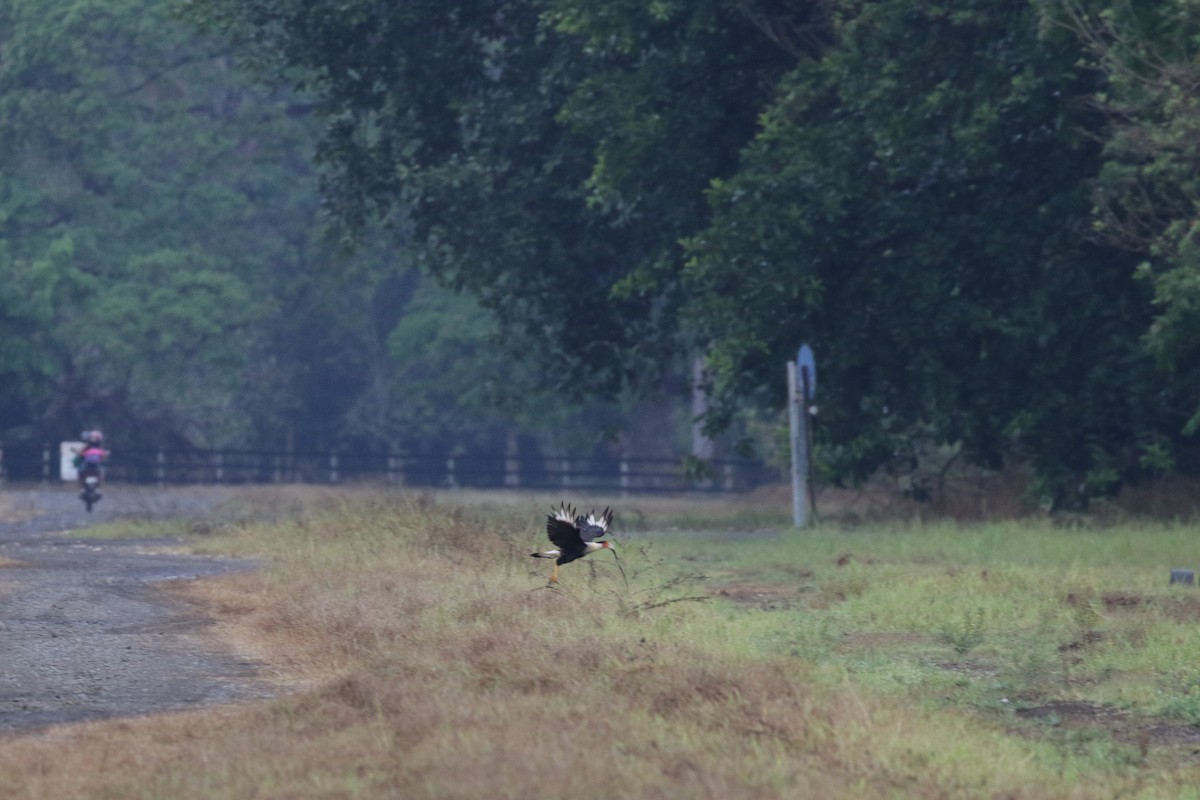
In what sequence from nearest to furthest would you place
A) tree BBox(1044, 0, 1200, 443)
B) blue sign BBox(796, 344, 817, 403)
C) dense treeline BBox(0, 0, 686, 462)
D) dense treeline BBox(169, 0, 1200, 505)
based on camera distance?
tree BBox(1044, 0, 1200, 443), dense treeline BBox(169, 0, 1200, 505), blue sign BBox(796, 344, 817, 403), dense treeline BBox(0, 0, 686, 462)

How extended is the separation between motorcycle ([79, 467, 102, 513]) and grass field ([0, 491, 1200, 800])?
609 inches

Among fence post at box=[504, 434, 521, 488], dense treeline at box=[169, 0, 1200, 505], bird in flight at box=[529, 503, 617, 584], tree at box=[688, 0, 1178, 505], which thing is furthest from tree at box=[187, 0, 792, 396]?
fence post at box=[504, 434, 521, 488]

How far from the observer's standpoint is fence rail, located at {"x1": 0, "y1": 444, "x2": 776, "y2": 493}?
50.0m

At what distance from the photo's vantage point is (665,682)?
9336 millimetres

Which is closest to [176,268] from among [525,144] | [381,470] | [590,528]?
[381,470]

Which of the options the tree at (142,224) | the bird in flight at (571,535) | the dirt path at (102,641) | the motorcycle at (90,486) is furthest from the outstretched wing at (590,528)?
the tree at (142,224)

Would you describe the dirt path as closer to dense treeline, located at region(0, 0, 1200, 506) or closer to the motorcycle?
dense treeline, located at region(0, 0, 1200, 506)

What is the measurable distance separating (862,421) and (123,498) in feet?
64.3

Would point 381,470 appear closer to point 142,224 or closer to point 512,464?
point 512,464

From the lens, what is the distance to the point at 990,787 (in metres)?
7.86

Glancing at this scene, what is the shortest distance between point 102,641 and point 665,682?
4706mm

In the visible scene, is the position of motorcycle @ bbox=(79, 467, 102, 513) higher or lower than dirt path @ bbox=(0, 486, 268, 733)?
higher

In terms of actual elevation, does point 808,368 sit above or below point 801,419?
above

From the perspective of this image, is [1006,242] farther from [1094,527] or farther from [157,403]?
[157,403]
